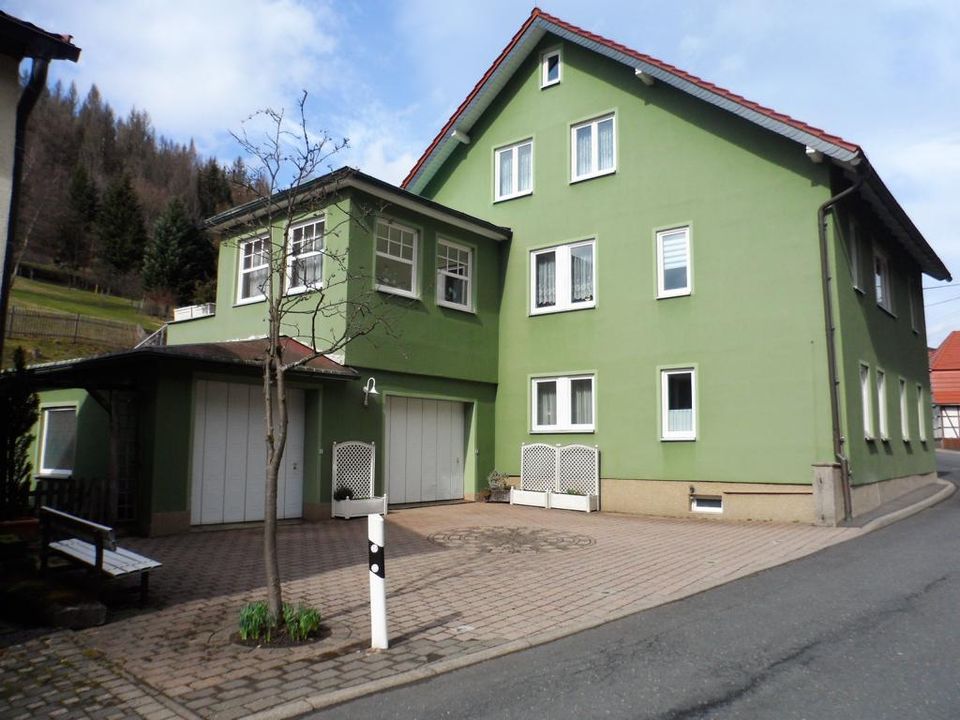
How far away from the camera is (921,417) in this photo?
21125 mm

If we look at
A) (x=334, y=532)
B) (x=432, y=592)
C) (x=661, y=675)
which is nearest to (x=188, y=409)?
(x=334, y=532)

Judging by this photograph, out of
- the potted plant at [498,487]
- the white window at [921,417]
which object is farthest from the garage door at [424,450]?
the white window at [921,417]

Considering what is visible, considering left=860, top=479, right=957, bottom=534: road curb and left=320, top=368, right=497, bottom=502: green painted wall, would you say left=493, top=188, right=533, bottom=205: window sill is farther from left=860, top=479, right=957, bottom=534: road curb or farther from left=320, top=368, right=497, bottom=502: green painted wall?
left=860, top=479, right=957, bottom=534: road curb

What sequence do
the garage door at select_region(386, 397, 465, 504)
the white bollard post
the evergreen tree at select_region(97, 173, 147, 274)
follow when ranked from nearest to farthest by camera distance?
1. the white bollard post
2. the garage door at select_region(386, 397, 465, 504)
3. the evergreen tree at select_region(97, 173, 147, 274)

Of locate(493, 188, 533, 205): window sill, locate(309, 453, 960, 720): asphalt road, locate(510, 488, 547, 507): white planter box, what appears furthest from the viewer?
locate(493, 188, 533, 205): window sill

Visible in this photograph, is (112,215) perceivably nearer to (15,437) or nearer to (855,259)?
(15,437)

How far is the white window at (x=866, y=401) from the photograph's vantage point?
15.0 meters

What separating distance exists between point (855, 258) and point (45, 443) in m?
18.1

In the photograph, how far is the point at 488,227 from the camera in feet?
57.1

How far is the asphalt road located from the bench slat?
10.3ft

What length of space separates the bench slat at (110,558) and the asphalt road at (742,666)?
3.15 m

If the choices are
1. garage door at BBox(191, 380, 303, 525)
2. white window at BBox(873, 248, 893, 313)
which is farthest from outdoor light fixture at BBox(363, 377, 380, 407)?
white window at BBox(873, 248, 893, 313)

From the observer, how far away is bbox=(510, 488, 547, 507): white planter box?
16.1m

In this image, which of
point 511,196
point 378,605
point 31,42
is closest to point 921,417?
point 511,196
